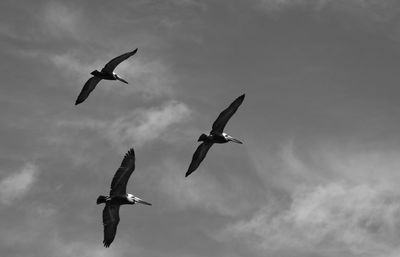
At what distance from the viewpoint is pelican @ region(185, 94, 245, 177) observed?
202 feet

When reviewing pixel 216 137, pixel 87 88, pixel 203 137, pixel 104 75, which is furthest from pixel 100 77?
pixel 216 137

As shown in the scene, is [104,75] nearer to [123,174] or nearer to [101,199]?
[123,174]

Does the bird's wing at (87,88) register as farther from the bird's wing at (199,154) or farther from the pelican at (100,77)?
the bird's wing at (199,154)

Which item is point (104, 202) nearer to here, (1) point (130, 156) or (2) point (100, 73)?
(1) point (130, 156)

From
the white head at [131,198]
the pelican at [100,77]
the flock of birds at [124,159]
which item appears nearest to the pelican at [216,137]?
the flock of birds at [124,159]

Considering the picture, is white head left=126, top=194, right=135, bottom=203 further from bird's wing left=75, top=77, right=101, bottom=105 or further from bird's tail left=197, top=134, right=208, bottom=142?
bird's wing left=75, top=77, right=101, bottom=105

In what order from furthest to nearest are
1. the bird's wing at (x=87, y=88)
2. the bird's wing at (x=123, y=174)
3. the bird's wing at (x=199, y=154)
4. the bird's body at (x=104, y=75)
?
the bird's wing at (x=87, y=88) → the bird's wing at (x=199, y=154) → the bird's body at (x=104, y=75) → the bird's wing at (x=123, y=174)

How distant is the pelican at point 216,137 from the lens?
61.7 m

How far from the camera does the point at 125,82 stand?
65500mm

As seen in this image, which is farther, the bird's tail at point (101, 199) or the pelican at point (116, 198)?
the pelican at point (116, 198)

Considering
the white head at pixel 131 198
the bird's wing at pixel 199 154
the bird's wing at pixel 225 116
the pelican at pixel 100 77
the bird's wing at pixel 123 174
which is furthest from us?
the bird's wing at pixel 199 154

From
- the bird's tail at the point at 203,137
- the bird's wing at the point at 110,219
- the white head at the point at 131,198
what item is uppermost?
the bird's tail at the point at 203,137

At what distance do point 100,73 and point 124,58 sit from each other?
342 cm

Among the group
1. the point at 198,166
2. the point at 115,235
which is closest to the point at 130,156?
the point at 115,235
